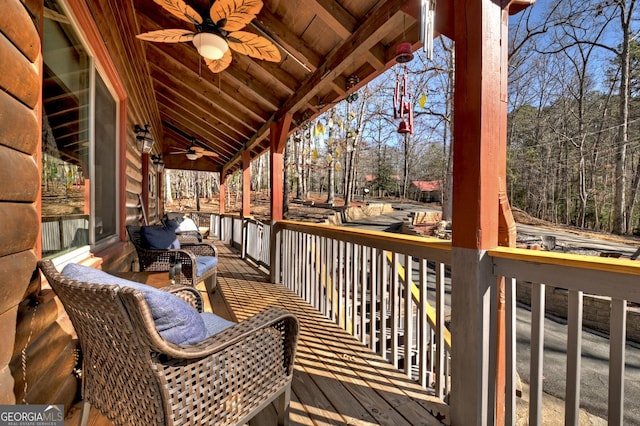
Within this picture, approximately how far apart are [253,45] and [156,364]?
2.64 metres

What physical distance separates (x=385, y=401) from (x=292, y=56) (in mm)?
3159

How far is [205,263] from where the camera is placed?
3.48 metres

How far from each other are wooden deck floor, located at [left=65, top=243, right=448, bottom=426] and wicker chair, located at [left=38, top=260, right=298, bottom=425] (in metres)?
0.47

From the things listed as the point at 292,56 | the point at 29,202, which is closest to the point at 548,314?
the point at 292,56

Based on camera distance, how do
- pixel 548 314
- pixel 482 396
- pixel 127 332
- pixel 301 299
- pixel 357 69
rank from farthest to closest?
1. pixel 548 314
2. pixel 301 299
3. pixel 357 69
4. pixel 482 396
5. pixel 127 332

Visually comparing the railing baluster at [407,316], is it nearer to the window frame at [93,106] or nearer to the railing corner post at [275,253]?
the window frame at [93,106]

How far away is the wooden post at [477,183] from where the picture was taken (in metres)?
1.52

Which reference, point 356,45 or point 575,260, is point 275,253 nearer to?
point 356,45

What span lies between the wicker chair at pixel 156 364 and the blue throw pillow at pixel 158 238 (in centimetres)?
208

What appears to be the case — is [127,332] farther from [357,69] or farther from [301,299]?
[357,69]

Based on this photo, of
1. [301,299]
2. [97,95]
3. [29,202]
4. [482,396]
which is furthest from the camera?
[301,299]

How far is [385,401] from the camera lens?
6.16 ft

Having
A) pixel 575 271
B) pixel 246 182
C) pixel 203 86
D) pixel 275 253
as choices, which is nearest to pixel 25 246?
pixel 575 271

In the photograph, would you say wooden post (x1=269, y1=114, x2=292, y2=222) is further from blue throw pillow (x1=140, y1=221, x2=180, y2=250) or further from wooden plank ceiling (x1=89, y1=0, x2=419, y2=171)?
blue throw pillow (x1=140, y1=221, x2=180, y2=250)
